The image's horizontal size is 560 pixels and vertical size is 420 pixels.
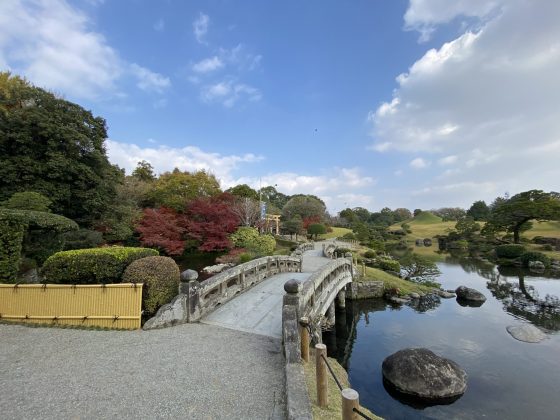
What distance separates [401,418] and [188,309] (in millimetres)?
5768

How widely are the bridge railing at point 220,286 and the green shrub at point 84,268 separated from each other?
6.45 feet

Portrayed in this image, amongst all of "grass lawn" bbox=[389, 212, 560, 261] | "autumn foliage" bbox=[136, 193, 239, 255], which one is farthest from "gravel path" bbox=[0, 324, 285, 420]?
"grass lawn" bbox=[389, 212, 560, 261]

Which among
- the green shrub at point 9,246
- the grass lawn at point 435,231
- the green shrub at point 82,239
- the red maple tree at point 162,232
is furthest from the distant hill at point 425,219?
the green shrub at point 9,246

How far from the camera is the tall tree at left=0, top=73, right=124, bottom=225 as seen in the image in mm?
15336

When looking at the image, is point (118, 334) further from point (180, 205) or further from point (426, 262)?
point (426, 262)

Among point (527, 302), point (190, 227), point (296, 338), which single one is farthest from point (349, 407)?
point (527, 302)

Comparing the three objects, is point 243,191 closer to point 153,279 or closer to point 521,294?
point 521,294

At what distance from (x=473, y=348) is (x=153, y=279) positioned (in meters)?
11.2

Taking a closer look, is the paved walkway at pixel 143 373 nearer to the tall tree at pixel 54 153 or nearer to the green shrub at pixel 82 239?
the green shrub at pixel 82 239

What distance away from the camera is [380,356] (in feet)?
32.2

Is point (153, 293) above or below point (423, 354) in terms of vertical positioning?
above

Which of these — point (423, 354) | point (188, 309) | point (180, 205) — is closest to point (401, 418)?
point (423, 354)

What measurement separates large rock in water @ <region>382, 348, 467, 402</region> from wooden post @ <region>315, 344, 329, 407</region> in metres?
4.64

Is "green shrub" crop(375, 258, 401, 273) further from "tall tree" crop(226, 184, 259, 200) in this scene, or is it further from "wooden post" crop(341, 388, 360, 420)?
"wooden post" crop(341, 388, 360, 420)
